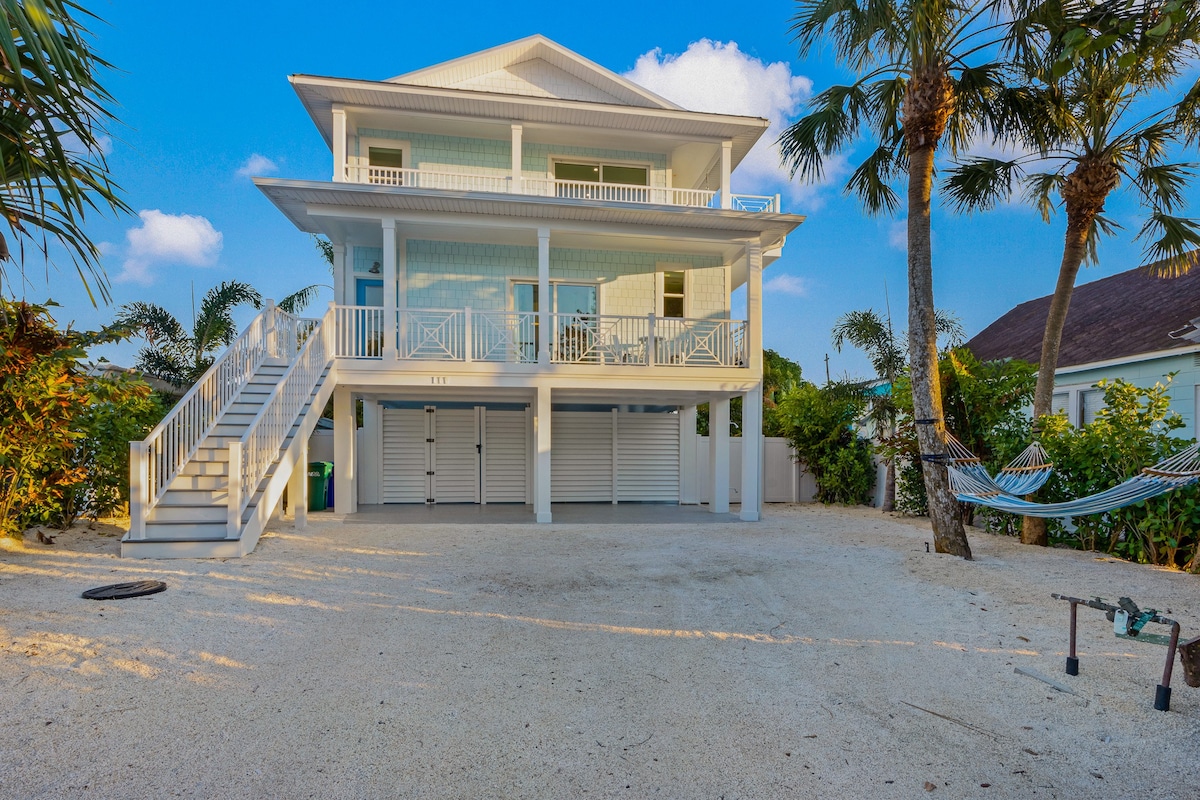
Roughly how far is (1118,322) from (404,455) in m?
15.7

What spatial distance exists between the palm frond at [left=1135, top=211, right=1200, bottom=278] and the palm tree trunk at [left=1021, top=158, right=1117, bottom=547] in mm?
710

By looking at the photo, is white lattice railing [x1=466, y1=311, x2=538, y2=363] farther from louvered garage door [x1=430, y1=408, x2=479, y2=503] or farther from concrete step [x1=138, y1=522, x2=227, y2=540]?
concrete step [x1=138, y1=522, x2=227, y2=540]

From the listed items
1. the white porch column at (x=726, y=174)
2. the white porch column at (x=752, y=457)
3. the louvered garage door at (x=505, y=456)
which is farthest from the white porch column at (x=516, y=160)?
the white porch column at (x=752, y=457)

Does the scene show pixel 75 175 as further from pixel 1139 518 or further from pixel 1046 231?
pixel 1046 231

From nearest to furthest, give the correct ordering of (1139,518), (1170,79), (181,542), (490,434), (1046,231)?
(181,542) < (1139,518) < (1170,79) < (1046,231) < (490,434)

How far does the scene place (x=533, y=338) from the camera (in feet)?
41.7

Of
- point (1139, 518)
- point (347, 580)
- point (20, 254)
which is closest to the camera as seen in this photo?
point (20, 254)

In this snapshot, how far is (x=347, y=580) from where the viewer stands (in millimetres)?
6238

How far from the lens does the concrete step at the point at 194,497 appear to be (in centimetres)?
718

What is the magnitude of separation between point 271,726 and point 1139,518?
31.3ft

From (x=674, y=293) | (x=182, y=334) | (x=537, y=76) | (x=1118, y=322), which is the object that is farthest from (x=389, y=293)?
(x=1118, y=322)

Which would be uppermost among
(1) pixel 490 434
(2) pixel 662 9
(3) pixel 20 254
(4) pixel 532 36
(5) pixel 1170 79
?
(2) pixel 662 9

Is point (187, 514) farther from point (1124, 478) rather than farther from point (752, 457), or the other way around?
point (1124, 478)

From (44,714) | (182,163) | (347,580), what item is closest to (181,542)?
(347,580)
